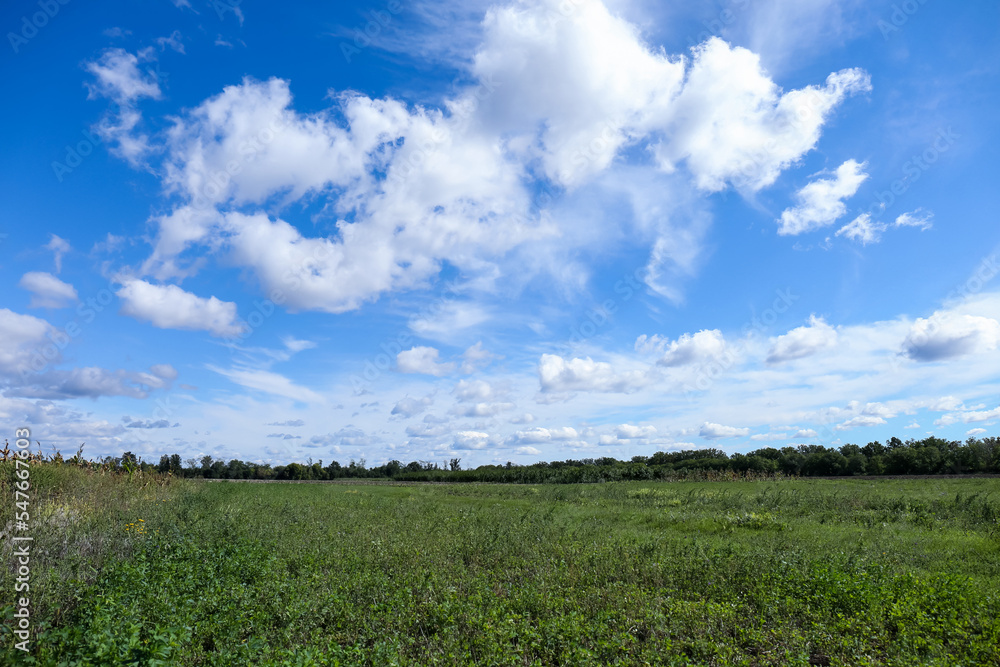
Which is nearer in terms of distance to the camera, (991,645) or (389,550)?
(991,645)

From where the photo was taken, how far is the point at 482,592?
8945 mm

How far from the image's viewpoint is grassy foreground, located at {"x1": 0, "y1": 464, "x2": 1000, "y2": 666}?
669 cm

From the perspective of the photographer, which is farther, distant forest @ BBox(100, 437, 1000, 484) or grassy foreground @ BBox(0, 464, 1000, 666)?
distant forest @ BBox(100, 437, 1000, 484)

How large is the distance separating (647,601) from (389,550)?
6.15 meters

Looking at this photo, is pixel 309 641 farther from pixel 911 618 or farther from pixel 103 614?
pixel 911 618

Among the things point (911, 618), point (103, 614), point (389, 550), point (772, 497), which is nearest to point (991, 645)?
point (911, 618)

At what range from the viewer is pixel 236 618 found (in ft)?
24.8

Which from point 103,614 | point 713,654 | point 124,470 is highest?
point 124,470
